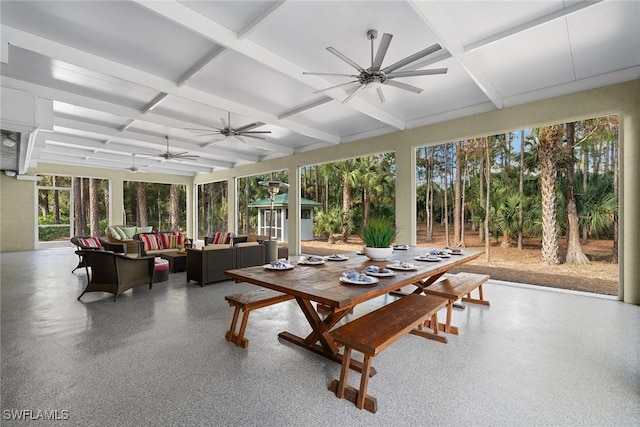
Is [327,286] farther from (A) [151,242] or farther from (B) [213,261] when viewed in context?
(A) [151,242]

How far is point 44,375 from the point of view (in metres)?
2.15

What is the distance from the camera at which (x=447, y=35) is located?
3152mm

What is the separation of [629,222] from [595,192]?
195 cm

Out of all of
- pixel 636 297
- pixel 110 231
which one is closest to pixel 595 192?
pixel 636 297

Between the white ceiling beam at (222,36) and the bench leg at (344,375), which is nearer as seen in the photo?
the bench leg at (344,375)

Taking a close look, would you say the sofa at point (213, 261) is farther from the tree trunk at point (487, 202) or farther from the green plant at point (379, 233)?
the tree trunk at point (487, 202)

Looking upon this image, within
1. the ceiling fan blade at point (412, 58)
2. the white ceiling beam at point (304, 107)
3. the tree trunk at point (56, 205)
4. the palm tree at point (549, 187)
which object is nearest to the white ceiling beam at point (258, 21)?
the ceiling fan blade at point (412, 58)

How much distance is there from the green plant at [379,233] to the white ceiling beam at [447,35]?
2071mm

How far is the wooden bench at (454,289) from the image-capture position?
9.66 ft

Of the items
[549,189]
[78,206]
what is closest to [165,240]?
[78,206]

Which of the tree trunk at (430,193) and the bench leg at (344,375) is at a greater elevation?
the tree trunk at (430,193)

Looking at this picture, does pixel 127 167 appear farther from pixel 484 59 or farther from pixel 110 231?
pixel 484 59

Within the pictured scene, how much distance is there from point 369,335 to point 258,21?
10.5 feet

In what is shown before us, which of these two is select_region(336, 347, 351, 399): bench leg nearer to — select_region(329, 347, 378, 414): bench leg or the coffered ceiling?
select_region(329, 347, 378, 414): bench leg
